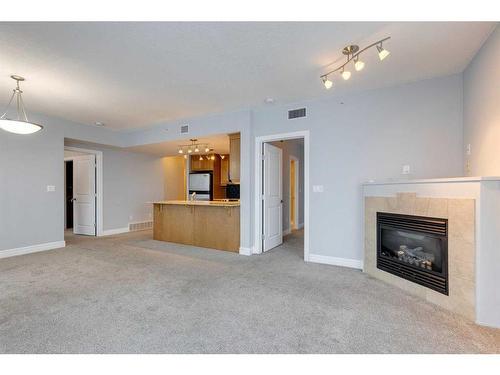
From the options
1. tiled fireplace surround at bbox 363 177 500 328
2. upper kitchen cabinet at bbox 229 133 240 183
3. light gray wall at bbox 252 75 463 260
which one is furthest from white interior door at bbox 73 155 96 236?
tiled fireplace surround at bbox 363 177 500 328

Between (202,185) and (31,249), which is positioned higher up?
(202,185)

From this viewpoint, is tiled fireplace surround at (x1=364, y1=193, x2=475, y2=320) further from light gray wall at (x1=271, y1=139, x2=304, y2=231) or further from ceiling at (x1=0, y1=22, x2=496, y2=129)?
light gray wall at (x1=271, y1=139, x2=304, y2=231)

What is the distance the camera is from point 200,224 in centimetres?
489

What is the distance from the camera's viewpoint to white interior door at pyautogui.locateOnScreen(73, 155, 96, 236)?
6.21 meters

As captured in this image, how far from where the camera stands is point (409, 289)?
8.84 feet

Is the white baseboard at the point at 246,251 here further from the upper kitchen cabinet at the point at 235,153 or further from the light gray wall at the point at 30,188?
the light gray wall at the point at 30,188

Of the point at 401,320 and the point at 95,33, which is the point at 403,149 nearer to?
the point at 401,320

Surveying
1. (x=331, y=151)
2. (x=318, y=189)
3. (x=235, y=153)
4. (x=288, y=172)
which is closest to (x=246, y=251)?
(x=318, y=189)

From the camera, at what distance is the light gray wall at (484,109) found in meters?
2.18

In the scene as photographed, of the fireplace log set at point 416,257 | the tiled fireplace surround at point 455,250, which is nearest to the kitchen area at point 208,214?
the fireplace log set at point 416,257

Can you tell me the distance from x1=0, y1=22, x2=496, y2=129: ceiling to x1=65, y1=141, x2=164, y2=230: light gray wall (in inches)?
99.2

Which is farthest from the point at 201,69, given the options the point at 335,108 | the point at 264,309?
the point at 264,309

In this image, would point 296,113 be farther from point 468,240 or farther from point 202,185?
point 202,185

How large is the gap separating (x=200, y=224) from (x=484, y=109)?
4509mm
